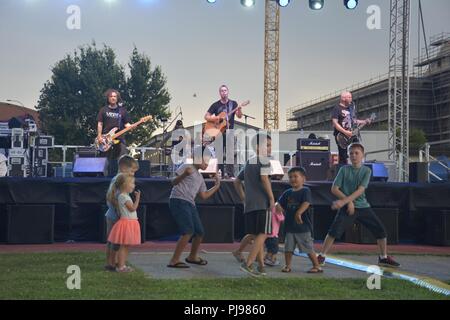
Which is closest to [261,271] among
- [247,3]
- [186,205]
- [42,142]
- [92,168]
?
[186,205]

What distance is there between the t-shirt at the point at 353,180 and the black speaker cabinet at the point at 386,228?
343cm

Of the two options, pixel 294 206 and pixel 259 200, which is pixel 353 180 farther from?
pixel 259 200

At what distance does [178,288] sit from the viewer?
19.4 ft

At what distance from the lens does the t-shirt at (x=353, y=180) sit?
25.6 ft

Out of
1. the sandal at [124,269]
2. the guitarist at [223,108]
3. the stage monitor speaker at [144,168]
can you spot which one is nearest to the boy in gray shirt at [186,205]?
the sandal at [124,269]

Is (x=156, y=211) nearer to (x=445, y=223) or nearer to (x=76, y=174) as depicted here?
(x=76, y=174)

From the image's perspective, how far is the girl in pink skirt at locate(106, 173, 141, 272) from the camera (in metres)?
7.06

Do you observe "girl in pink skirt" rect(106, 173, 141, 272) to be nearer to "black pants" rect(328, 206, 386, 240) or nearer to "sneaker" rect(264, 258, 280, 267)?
"sneaker" rect(264, 258, 280, 267)

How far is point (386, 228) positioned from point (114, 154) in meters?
5.51

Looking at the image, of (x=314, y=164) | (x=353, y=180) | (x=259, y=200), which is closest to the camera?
(x=259, y=200)

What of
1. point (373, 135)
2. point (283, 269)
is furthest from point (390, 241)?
point (373, 135)

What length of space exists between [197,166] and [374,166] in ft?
17.6

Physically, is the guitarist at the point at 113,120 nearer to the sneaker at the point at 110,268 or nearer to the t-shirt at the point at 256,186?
the sneaker at the point at 110,268

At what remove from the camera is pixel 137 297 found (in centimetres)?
545
